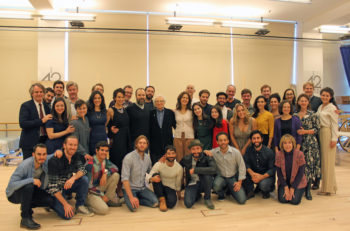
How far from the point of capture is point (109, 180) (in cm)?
308

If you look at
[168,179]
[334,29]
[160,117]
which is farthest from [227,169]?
[334,29]

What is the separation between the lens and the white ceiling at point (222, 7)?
6.13m

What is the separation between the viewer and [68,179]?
274 cm

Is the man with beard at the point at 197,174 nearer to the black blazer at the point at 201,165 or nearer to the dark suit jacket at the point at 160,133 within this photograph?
the black blazer at the point at 201,165

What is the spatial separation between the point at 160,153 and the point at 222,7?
4561mm

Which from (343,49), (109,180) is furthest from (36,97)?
(343,49)

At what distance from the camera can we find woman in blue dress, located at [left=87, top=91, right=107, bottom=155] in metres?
3.17

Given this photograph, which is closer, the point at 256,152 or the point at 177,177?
the point at 177,177

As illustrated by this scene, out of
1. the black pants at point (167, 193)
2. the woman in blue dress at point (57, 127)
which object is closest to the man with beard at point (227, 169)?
the black pants at point (167, 193)

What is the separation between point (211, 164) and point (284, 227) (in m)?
1.00

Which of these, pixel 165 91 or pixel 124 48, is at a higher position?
pixel 124 48

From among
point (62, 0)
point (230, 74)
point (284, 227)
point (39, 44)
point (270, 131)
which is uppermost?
point (62, 0)

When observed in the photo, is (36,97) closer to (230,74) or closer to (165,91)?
(165,91)

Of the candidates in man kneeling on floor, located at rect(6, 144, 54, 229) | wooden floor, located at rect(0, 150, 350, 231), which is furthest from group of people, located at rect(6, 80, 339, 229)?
wooden floor, located at rect(0, 150, 350, 231)
